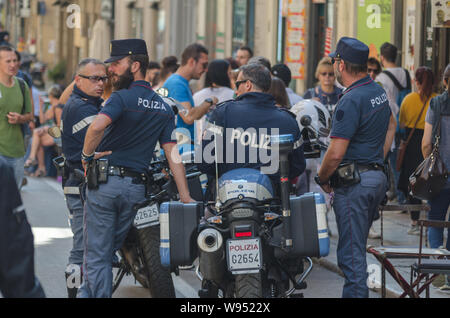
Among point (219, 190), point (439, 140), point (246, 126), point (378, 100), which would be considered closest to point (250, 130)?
point (246, 126)

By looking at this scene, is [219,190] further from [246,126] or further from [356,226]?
[356,226]

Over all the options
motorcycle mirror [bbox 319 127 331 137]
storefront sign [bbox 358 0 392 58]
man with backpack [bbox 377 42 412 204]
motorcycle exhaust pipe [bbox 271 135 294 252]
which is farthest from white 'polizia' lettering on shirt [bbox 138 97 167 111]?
storefront sign [bbox 358 0 392 58]

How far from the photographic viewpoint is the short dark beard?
6922 mm

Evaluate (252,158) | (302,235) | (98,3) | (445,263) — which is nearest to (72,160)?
(252,158)

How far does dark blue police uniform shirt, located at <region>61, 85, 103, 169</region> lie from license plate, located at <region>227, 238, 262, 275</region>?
2103 mm

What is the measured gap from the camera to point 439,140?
875cm

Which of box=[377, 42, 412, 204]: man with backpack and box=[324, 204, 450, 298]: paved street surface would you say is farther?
box=[377, 42, 412, 204]: man with backpack

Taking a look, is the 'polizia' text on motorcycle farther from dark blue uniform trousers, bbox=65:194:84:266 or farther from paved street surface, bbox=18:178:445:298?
paved street surface, bbox=18:178:445:298

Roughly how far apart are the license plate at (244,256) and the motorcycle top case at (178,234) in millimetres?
387

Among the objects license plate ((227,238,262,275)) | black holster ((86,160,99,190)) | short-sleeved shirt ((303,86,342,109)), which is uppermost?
short-sleeved shirt ((303,86,342,109))

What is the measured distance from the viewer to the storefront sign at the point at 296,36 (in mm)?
18531

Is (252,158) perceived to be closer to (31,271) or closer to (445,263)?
(445,263)

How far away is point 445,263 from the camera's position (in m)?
6.69

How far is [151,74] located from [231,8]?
415 inches
